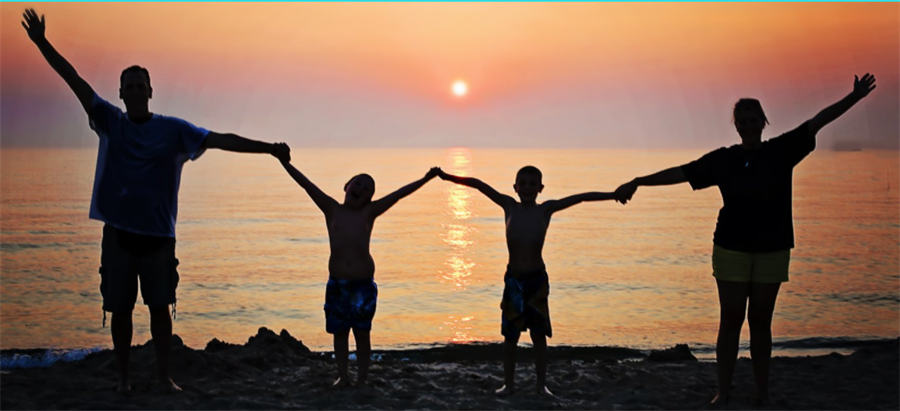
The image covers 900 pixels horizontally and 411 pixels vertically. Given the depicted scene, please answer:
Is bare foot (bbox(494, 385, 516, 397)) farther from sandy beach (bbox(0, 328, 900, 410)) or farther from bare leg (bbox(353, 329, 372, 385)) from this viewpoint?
bare leg (bbox(353, 329, 372, 385))

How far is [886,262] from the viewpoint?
64.2ft

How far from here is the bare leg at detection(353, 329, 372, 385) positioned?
21.0 ft

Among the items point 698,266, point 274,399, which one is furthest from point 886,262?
point 274,399

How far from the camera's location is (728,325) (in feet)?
19.1

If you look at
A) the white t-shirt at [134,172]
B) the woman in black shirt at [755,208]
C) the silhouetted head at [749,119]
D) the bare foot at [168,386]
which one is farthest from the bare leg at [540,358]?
the white t-shirt at [134,172]

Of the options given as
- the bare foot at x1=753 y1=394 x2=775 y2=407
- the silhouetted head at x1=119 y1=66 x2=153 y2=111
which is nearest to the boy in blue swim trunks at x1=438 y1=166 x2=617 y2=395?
the bare foot at x1=753 y1=394 x2=775 y2=407

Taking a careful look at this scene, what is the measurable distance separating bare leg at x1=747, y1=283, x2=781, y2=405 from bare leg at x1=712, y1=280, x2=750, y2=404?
7cm

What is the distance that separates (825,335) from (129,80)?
1039 cm

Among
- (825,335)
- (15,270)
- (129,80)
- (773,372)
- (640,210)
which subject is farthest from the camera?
(640,210)

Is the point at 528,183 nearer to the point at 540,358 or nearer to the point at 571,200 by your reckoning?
the point at 571,200

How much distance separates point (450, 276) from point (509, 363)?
34.3 feet

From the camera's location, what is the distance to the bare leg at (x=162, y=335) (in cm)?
585

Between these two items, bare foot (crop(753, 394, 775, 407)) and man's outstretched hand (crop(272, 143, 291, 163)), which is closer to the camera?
bare foot (crop(753, 394, 775, 407))

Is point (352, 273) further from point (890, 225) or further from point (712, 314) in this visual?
point (890, 225)
